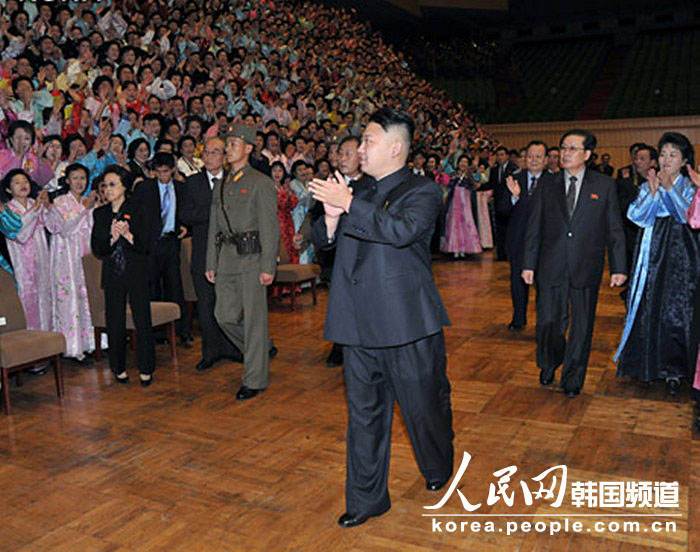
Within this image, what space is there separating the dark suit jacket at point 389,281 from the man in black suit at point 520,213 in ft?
9.54

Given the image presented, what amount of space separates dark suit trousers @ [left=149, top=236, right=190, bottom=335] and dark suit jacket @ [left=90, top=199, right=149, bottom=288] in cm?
84

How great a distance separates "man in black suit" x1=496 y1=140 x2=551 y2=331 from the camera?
4.94 metres

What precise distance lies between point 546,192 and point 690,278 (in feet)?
2.96

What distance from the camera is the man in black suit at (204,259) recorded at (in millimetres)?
4492

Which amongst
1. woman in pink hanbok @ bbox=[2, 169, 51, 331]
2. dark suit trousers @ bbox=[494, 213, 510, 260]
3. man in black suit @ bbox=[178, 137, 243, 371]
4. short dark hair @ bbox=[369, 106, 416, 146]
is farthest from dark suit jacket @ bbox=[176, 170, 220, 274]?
dark suit trousers @ bbox=[494, 213, 510, 260]

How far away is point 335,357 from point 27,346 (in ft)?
5.94

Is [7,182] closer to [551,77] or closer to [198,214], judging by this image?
[198,214]

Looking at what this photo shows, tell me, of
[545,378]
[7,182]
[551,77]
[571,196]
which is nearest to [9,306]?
[7,182]

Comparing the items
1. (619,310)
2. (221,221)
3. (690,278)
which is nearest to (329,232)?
(221,221)

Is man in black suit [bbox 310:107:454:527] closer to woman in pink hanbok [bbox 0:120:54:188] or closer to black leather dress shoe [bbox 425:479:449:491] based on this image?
black leather dress shoe [bbox 425:479:449:491]

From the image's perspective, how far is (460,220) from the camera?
31.3 ft

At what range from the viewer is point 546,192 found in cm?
381

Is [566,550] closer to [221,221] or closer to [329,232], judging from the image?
[329,232]

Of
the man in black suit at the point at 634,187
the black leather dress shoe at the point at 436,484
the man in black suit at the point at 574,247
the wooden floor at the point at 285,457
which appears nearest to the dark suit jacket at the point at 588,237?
the man in black suit at the point at 574,247
